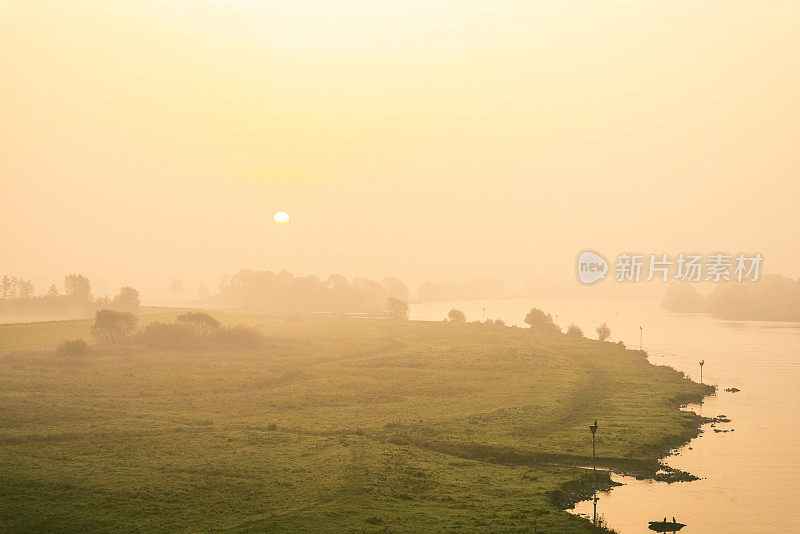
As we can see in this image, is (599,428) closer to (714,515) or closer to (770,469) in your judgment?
(770,469)

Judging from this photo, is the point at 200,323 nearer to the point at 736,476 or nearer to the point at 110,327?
the point at 110,327

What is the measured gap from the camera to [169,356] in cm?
12325

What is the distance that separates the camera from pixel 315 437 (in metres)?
68.9

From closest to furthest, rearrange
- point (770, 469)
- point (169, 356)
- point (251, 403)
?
point (770, 469) < point (251, 403) < point (169, 356)

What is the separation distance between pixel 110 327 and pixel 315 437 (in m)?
84.7

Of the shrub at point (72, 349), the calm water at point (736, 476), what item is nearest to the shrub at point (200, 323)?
the shrub at point (72, 349)

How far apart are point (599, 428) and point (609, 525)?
26.8 meters

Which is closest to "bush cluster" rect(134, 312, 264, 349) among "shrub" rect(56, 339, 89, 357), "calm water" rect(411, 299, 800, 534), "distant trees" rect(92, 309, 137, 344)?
"distant trees" rect(92, 309, 137, 344)

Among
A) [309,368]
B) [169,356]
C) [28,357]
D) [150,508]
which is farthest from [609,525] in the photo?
[28,357]

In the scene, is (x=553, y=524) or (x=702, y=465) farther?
(x=702, y=465)

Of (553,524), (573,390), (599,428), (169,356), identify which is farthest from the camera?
(169,356)

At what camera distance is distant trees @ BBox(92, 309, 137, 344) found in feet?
442

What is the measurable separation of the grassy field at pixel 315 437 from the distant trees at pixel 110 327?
9138 mm

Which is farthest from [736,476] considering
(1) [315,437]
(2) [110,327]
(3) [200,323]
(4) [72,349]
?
(2) [110,327]
